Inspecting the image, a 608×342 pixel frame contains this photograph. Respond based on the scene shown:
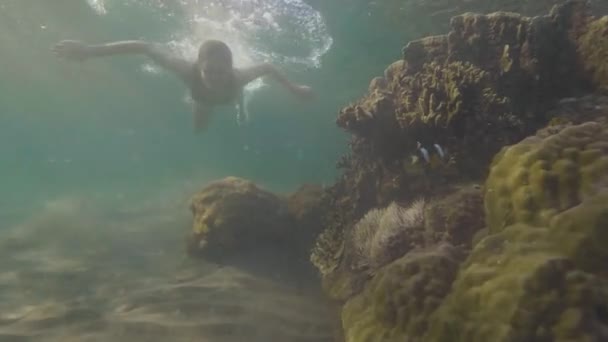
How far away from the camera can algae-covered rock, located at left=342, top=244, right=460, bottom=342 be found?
4.18m

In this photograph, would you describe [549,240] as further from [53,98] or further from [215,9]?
[53,98]

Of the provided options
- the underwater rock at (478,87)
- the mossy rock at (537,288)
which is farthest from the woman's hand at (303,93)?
the mossy rock at (537,288)

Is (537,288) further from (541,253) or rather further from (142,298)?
(142,298)

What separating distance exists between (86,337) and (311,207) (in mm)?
5452

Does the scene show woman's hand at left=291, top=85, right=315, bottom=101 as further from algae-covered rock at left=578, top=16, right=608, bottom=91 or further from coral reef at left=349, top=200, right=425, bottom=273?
algae-covered rock at left=578, top=16, right=608, bottom=91

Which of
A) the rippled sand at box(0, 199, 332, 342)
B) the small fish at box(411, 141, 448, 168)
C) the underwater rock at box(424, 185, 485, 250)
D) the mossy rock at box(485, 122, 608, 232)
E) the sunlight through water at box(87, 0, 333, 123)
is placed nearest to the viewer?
the mossy rock at box(485, 122, 608, 232)

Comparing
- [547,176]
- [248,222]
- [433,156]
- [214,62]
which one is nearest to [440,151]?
[433,156]

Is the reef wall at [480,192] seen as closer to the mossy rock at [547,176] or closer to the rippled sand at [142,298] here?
the mossy rock at [547,176]

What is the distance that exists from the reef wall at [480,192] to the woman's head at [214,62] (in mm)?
5838

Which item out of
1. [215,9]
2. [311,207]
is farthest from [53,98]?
[311,207]

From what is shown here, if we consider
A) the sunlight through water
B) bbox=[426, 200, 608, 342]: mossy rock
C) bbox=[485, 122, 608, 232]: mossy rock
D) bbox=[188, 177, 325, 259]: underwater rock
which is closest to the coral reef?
bbox=[485, 122, 608, 232]: mossy rock

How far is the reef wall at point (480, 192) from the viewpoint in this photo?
11.4 feet

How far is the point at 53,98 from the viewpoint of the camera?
51812 mm

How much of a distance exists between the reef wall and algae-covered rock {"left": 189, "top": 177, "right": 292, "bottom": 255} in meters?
1.36
